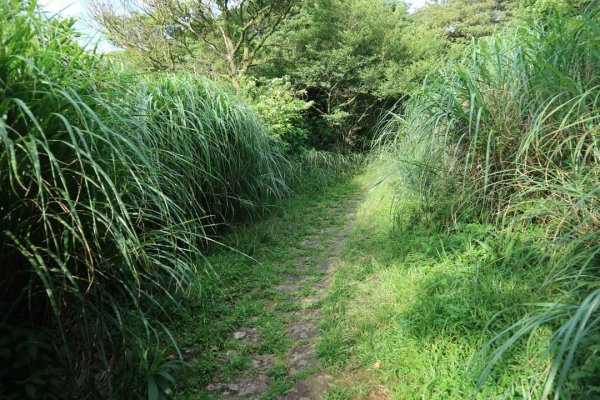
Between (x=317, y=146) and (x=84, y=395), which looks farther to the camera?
(x=317, y=146)

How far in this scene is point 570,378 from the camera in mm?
1397

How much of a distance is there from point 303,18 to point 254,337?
33.9 feet

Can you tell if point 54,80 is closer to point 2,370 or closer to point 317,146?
point 2,370

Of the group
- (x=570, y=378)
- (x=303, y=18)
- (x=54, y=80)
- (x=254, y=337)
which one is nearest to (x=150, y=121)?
(x=54, y=80)

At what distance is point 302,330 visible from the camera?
Answer: 8.88 ft

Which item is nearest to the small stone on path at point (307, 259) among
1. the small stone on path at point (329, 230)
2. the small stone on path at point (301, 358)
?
the small stone on path at point (329, 230)

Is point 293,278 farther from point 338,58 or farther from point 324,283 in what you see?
point 338,58

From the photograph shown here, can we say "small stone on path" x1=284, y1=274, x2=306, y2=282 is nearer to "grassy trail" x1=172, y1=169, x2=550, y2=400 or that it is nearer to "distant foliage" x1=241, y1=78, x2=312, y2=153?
"grassy trail" x1=172, y1=169, x2=550, y2=400

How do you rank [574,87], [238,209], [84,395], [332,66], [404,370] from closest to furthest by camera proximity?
1. [84,395]
2. [404,370]
3. [574,87]
4. [238,209]
5. [332,66]

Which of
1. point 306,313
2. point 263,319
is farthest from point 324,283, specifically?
point 263,319

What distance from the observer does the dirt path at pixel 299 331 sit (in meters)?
2.13

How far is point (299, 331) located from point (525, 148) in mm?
1983


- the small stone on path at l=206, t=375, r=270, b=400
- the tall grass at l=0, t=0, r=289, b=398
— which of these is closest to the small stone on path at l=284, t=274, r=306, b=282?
the small stone on path at l=206, t=375, r=270, b=400

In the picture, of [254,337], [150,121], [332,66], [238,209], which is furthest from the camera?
[332,66]
